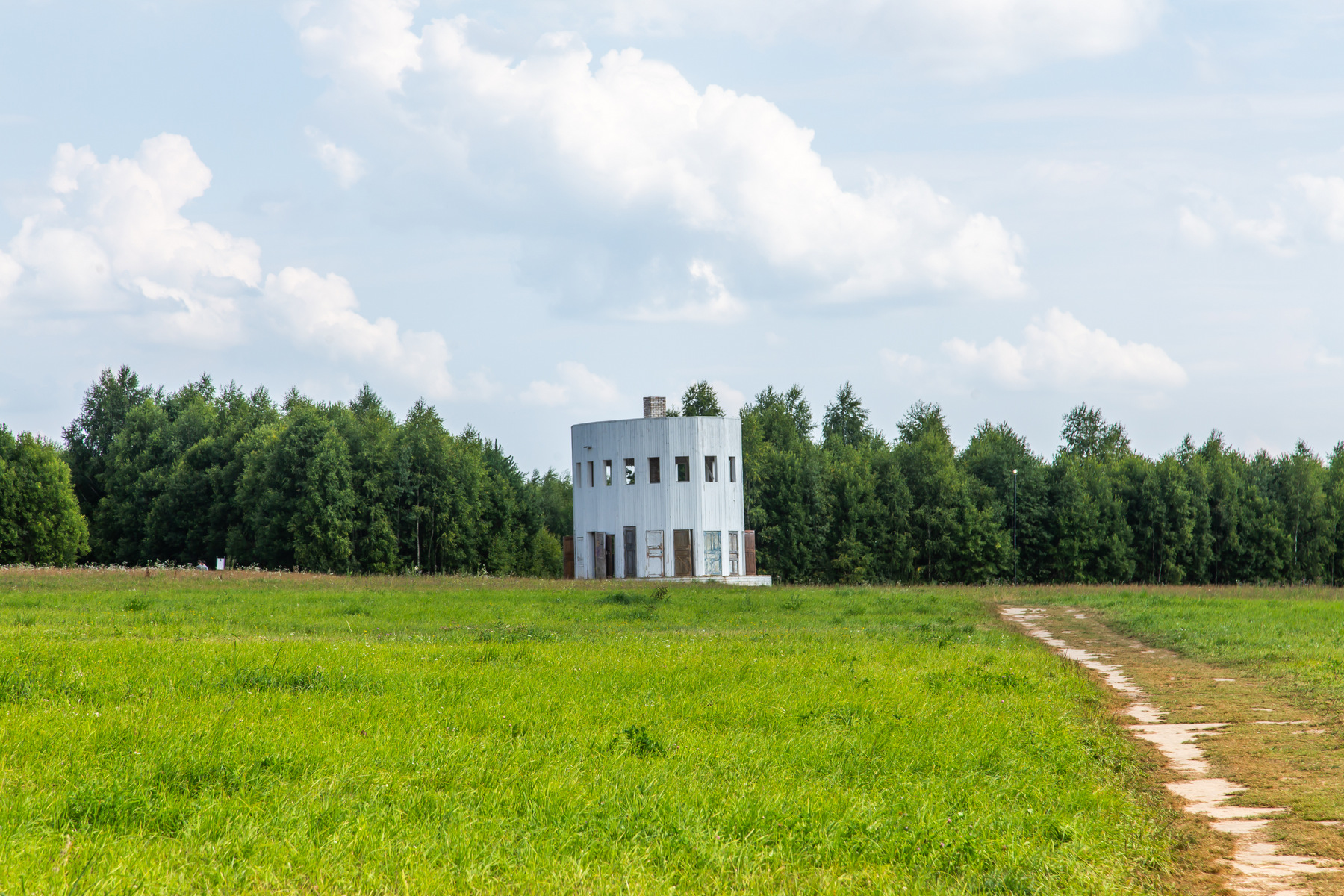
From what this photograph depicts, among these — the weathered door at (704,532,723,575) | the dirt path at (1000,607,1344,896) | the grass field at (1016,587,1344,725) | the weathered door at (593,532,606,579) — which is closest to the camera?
the dirt path at (1000,607,1344,896)

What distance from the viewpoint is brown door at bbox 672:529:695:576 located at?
51.6 m

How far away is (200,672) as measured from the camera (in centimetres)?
1264

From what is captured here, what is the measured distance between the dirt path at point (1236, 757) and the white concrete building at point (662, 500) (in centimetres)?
2999

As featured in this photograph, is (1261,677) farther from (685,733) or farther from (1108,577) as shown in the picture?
(1108,577)

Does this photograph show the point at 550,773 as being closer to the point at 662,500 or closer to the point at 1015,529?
the point at 662,500

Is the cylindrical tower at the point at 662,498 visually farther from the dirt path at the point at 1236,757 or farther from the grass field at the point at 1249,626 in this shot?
the dirt path at the point at 1236,757

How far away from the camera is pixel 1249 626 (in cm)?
2612

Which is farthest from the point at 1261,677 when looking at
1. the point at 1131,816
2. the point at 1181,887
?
the point at 1181,887

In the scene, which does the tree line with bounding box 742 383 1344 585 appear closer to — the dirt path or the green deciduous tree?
the green deciduous tree

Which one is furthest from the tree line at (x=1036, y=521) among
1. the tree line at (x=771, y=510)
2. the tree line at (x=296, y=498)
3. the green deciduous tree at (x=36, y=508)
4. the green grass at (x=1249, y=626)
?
the green deciduous tree at (x=36, y=508)

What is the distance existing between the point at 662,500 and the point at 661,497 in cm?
13

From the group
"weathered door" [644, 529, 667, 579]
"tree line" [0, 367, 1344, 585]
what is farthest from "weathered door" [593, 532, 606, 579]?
"tree line" [0, 367, 1344, 585]

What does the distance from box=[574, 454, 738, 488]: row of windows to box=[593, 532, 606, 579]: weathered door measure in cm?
250

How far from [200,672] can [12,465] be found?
245ft
